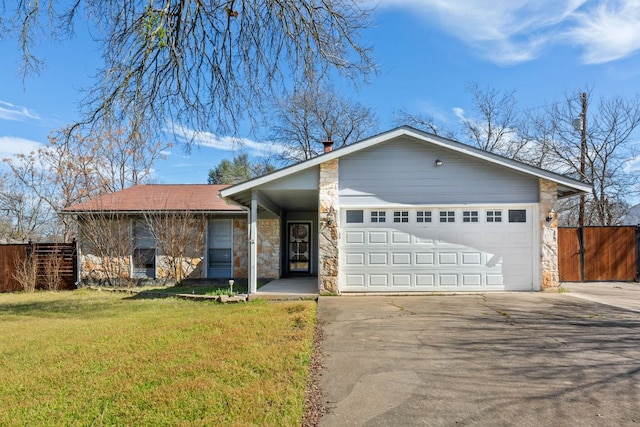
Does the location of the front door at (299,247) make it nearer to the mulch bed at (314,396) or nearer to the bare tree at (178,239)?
the bare tree at (178,239)

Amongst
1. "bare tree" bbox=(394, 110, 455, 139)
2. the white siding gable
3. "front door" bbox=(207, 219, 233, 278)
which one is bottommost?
"front door" bbox=(207, 219, 233, 278)

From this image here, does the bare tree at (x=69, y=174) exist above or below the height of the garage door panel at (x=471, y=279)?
above

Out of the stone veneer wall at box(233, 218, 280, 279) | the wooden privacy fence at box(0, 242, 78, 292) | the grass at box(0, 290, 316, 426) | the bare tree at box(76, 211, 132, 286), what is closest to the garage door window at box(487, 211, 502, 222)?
the grass at box(0, 290, 316, 426)

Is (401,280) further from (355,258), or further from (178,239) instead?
(178,239)

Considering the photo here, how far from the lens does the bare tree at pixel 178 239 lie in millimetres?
13219

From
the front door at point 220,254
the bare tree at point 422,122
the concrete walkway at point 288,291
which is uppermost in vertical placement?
the bare tree at point 422,122

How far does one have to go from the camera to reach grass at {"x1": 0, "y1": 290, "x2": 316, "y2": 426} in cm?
349

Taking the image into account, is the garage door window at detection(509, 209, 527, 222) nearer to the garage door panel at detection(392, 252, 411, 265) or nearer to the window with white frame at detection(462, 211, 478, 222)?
the window with white frame at detection(462, 211, 478, 222)

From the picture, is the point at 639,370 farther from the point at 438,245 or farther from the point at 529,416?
the point at 438,245

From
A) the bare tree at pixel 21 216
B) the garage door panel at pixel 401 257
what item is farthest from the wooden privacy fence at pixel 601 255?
the bare tree at pixel 21 216

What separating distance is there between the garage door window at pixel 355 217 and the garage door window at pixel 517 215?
3.68m

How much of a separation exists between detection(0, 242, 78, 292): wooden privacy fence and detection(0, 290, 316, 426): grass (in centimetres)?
572

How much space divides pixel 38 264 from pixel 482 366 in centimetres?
1473

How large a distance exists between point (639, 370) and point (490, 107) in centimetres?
2196
